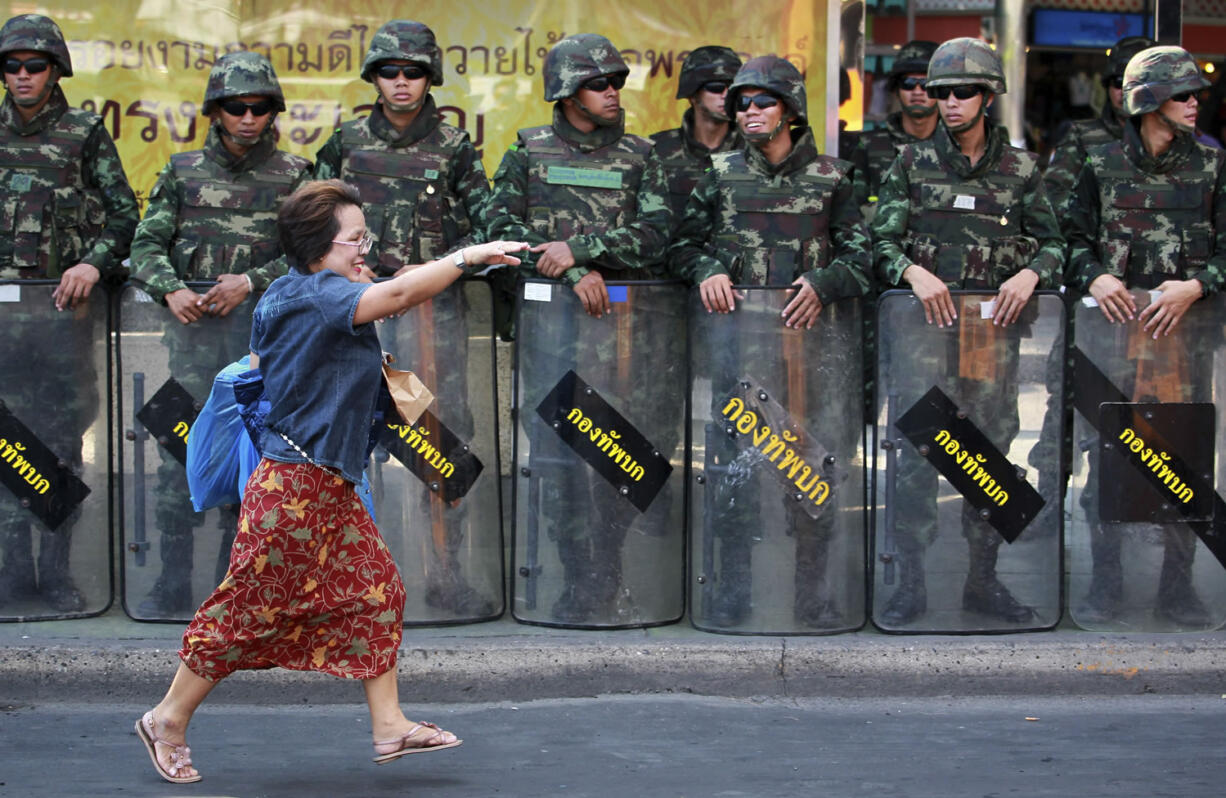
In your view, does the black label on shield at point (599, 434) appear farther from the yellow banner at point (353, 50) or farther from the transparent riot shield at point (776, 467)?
the yellow banner at point (353, 50)

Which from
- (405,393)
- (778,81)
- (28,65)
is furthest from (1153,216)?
(28,65)

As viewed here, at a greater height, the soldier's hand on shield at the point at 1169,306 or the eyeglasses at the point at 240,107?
the eyeglasses at the point at 240,107

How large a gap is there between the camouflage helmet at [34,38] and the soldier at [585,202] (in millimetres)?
1737

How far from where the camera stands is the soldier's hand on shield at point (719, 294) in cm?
604

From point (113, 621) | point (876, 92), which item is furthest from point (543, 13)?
point (113, 621)

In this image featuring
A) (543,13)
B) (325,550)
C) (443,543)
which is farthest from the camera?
(543,13)

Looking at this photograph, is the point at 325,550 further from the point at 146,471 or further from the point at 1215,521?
the point at 1215,521

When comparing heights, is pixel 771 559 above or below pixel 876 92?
below

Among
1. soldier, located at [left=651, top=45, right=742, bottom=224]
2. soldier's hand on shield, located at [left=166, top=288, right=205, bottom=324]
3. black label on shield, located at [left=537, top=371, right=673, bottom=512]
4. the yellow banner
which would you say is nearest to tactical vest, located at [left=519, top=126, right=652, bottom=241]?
black label on shield, located at [left=537, top=371, right=673, bottom=512]

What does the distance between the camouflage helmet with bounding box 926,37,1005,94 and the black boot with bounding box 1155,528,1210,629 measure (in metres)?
1.80

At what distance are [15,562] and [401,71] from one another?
2.30m

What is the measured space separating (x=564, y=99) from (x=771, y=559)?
6.03ft

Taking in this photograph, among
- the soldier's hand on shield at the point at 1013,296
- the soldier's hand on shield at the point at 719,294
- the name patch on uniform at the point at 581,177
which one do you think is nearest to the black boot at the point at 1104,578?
the soldier's hand on shield at the point at 1013,296

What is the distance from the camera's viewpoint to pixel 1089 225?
6473 millimetres
